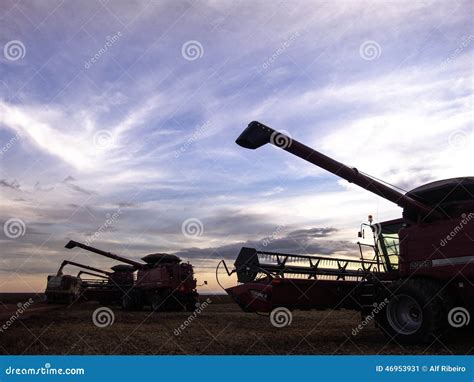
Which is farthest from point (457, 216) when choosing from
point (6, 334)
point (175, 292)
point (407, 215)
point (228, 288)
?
point (175, 292)

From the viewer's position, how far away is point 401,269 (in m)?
10.1

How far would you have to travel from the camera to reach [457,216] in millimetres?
9086

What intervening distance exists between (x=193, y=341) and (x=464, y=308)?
5632mm

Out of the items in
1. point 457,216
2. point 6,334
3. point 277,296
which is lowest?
point 6,334

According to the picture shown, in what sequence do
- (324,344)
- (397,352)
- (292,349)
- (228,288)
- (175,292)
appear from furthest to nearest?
(175,292), (228,288), (324,344), (292,349), (397,352)

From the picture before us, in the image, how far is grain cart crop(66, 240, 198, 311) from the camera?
2261cm

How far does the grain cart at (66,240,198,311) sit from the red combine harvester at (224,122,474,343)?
1249 cm

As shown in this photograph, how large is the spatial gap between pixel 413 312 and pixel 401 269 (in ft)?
3.57

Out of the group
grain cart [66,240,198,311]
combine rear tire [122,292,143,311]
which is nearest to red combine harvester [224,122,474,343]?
grain cart [66,240,198,311]

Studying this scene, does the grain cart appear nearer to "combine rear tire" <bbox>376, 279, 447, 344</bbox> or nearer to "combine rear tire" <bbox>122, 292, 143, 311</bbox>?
"combine rear tire" <bbox>122, 292, 143, 311</bbox>

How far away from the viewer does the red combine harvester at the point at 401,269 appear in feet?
29.0

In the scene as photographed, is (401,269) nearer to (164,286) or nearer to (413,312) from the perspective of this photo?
(413,312)

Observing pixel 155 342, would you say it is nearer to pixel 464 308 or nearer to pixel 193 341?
pixel 193 341

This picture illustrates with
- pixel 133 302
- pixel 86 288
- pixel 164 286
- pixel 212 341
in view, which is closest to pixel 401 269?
pixel 212 341
